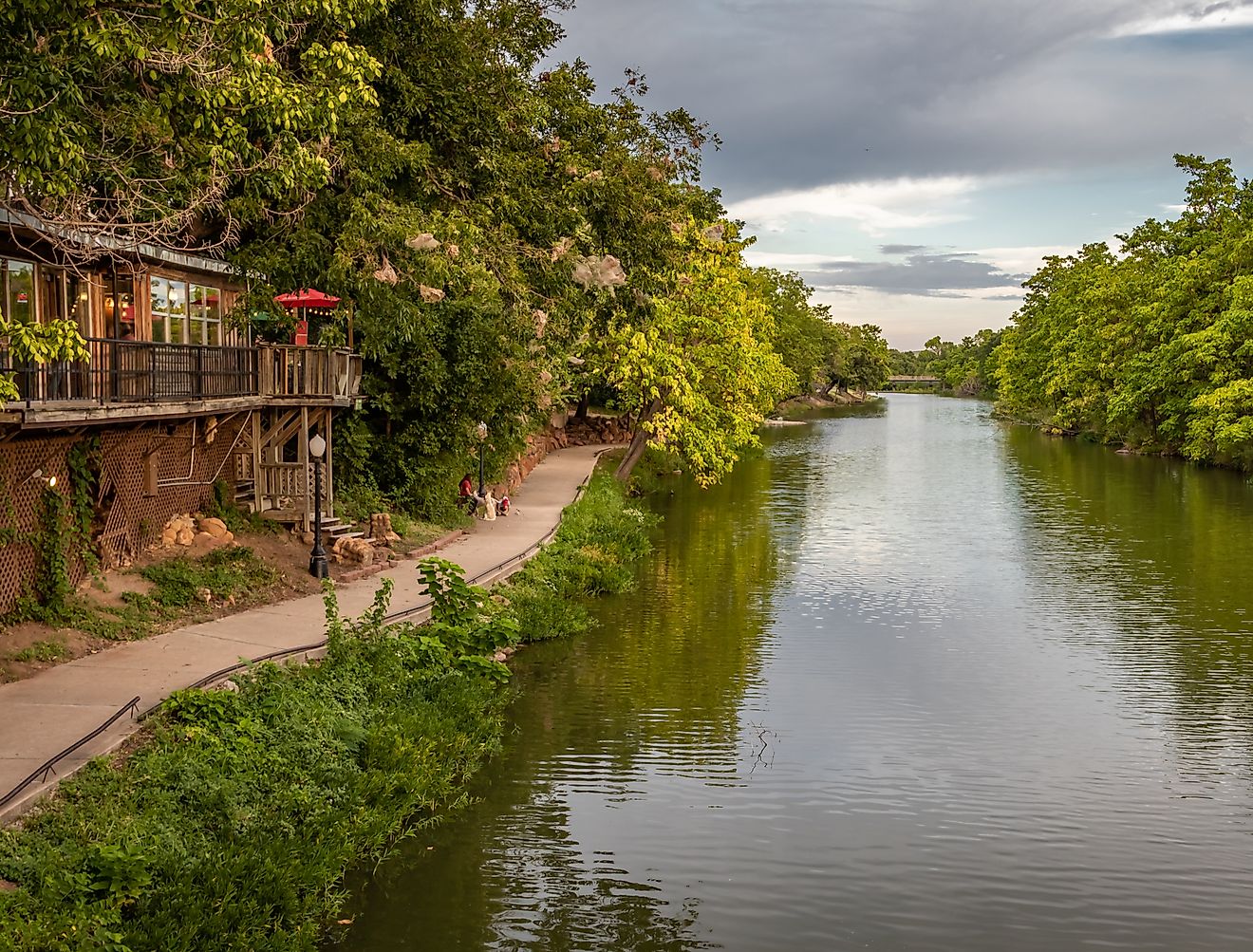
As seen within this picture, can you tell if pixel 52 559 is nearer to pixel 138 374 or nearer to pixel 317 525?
pixel 138 374

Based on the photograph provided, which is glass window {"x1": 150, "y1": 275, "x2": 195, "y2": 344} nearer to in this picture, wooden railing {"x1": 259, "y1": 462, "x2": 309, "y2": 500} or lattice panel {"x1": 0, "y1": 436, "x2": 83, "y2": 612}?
wooden railing {"x1": 259, "y1": 462, "x2": 309, "y2": 500}

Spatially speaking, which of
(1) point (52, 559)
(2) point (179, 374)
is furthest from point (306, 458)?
(1) point (52, 559)

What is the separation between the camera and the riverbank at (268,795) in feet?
31.1

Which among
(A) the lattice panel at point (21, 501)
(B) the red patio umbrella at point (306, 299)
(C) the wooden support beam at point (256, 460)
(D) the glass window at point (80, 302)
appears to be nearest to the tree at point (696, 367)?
(B) the red patio umbrella at point (306, 299)

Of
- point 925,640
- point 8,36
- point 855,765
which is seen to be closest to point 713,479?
point 925,640

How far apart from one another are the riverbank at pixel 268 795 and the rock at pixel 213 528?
489 cm

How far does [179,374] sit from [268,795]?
9292 millimetres

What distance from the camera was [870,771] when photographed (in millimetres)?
15516

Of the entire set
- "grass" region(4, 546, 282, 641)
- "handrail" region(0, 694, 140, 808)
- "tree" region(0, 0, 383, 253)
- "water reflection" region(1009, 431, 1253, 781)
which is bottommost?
"water reflection" region(1009, 431, 1253, 781)

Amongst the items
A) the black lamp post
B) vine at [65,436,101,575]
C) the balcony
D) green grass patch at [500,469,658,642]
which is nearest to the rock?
the black lamp post

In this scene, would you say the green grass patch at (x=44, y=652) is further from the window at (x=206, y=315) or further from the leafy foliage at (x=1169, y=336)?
the leafy foliage at (x=1169, y=336)

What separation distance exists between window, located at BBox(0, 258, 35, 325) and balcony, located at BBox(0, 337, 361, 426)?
5.50ft

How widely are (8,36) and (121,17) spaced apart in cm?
127

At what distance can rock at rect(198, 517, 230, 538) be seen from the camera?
21.3 m
